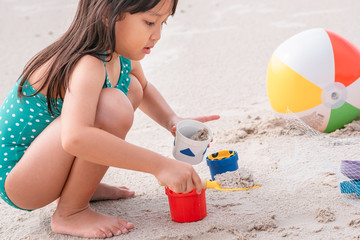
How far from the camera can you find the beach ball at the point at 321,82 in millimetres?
2340

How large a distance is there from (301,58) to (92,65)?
1.15 m

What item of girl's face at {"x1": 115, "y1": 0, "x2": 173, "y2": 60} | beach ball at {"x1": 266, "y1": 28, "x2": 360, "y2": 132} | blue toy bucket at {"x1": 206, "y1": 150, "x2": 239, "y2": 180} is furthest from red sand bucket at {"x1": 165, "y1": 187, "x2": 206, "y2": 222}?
beach ball at {"x1": 266, "y1": 28, "x2": 360, "y2": 132}

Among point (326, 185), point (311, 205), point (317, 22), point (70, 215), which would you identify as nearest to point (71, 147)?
point (70, 215)

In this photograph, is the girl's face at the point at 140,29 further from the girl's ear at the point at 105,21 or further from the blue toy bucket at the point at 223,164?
the blue toy bucket at the point at 223,164

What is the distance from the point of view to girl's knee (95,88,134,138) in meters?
1.63

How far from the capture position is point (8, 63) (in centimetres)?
420

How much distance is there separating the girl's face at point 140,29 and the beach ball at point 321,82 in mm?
910

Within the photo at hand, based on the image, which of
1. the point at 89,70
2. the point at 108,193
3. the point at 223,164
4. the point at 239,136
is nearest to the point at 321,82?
the point at 239,136

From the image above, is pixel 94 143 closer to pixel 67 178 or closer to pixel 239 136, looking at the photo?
pixel 67 178

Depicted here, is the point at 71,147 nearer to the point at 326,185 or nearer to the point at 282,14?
the point at 326,185

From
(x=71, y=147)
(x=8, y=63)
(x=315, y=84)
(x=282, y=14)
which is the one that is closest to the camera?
(x=71, y=147)

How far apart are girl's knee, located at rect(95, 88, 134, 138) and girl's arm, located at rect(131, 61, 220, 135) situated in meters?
0.41

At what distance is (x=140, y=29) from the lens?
1.66m

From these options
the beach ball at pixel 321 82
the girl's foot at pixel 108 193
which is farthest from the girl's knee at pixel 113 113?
the beach ball at pixel 321 82
